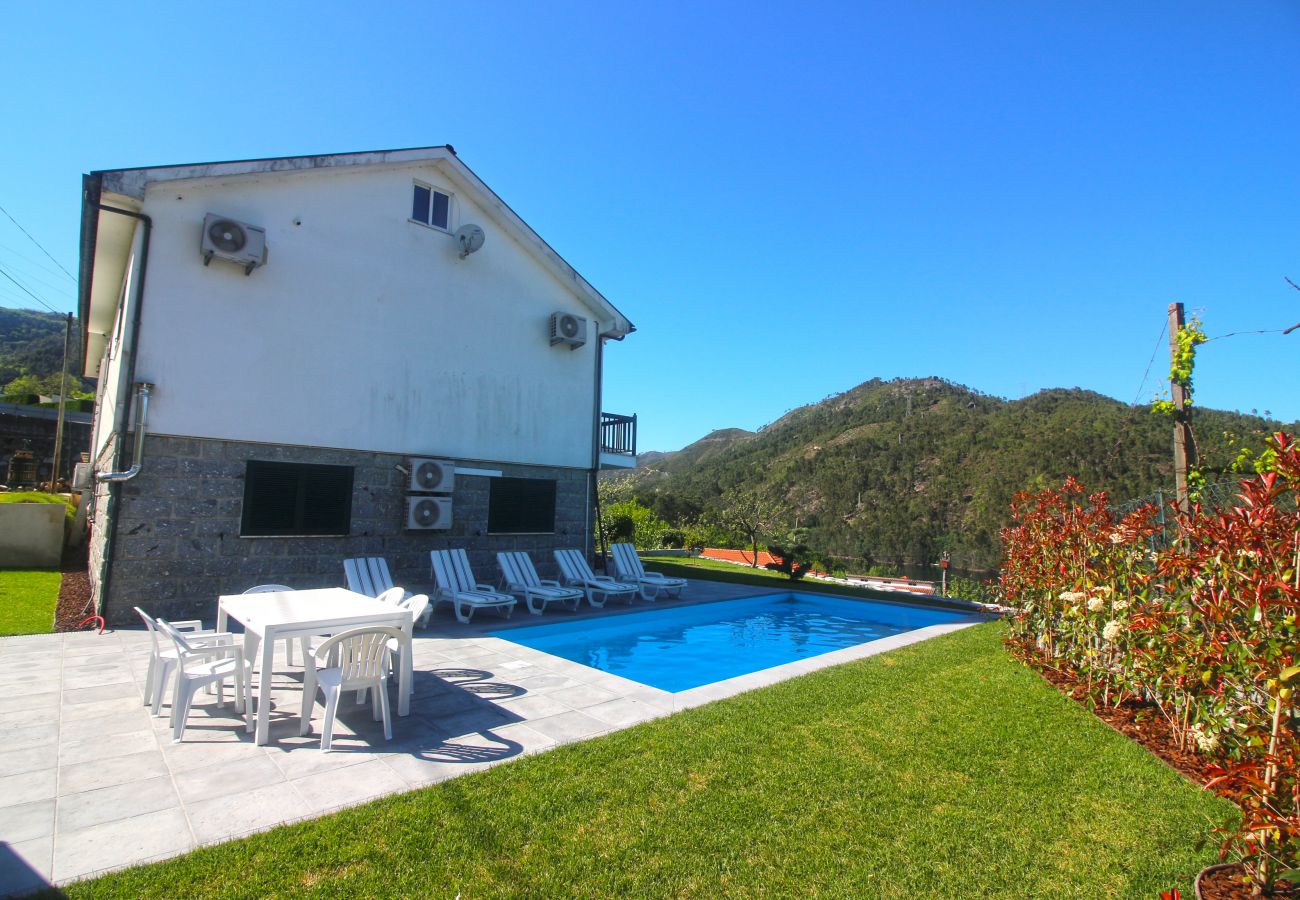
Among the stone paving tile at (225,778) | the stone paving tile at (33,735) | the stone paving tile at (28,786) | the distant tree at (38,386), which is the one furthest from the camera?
the distant tree at (38,386)

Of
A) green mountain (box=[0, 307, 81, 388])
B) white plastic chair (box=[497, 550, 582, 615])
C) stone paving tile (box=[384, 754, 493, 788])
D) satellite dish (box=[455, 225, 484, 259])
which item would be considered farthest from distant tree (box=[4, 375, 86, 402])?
stone paving tile (box=[384, 754, 493, 788])

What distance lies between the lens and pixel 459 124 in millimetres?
12992

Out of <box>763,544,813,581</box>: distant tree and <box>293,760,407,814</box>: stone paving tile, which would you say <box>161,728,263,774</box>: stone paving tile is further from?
<box>763,544,813,581</box>: distant tree

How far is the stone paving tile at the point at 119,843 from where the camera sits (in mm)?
3035

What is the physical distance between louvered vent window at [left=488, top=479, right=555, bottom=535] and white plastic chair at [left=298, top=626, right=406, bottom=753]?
7867mm

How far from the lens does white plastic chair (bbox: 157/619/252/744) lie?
4676mm

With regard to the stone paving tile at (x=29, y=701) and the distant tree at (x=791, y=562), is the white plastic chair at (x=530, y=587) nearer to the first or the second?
the stone paving tile at (x=29, y=701)

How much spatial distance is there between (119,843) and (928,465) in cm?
6622

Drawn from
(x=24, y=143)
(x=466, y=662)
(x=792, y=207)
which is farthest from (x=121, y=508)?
(x=792, y=207)

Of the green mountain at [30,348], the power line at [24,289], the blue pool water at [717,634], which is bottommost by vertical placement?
the blue pool water at [717,634]

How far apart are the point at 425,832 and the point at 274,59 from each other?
41.5 feet

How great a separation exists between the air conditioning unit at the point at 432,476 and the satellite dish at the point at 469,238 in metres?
4.17

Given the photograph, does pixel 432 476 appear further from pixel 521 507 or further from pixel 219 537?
pixel 219 537

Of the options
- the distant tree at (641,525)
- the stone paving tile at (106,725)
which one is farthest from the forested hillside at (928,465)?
the stone paving tile at (106,725)
